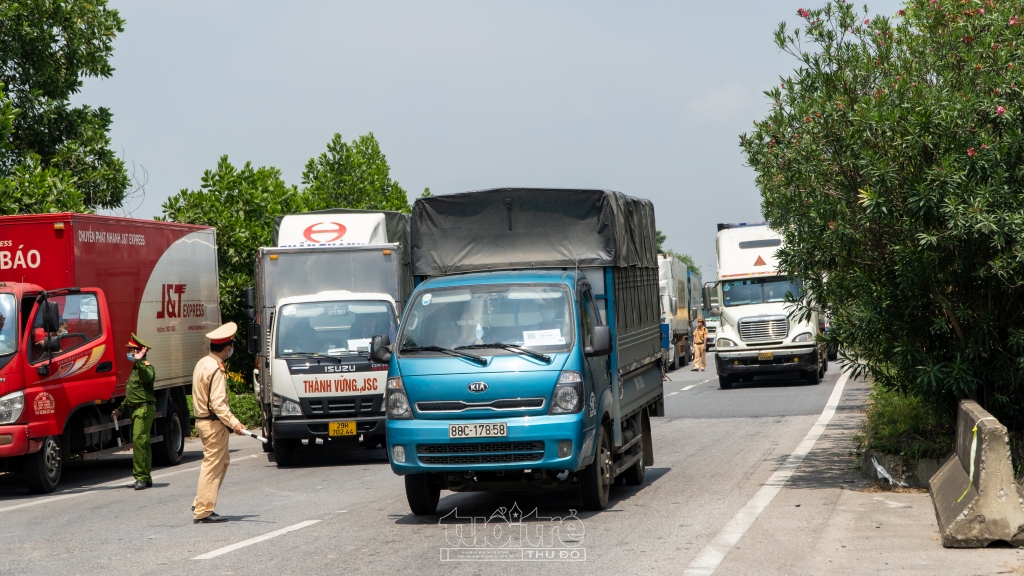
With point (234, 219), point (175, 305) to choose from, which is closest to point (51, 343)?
point (175, 305)

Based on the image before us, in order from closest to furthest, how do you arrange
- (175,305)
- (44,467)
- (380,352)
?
(380,352) → (44,467) → (175,305)

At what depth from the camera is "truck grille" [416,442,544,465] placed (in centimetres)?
912

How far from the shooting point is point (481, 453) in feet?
30.1

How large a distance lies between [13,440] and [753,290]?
19330 millimetres

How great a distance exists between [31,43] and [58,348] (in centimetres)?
1543

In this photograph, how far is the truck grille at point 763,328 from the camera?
90.8ft

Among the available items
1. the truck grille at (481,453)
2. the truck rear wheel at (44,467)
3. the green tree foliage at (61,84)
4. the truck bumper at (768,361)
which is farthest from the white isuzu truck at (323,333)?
the truck bumper at (768,361)

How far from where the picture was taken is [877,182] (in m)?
9.69

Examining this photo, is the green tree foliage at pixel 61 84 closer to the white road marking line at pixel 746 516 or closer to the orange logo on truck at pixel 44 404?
the orange logo on truck at pixel 44 404

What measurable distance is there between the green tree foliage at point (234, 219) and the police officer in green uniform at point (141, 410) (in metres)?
11.8

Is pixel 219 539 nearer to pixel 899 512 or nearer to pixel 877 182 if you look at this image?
pixel 899 512
